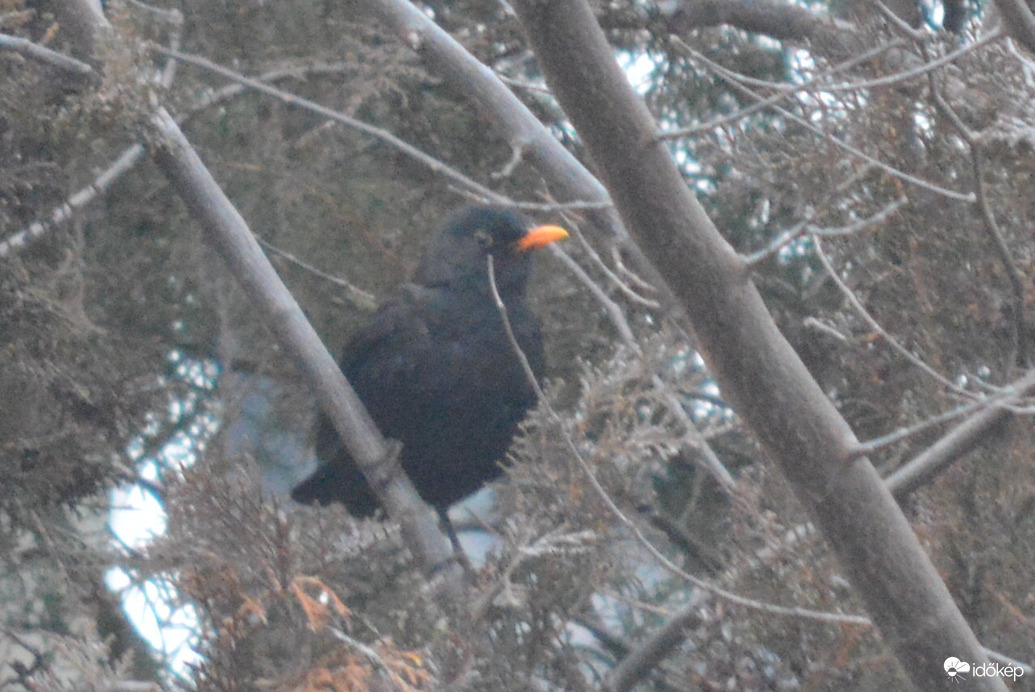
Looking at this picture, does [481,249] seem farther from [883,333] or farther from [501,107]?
[883,333]

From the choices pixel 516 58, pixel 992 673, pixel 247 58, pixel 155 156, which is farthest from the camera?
pixel 516 58

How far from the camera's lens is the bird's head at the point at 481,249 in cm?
349

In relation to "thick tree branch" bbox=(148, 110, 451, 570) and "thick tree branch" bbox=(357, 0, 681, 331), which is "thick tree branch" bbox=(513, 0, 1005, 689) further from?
"thick tree branch" bbox=(148, 110, 451, 570)

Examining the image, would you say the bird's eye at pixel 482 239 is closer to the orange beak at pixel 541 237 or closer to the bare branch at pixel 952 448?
the orange beak at pixel 541 237

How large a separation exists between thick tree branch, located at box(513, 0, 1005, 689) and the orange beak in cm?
166

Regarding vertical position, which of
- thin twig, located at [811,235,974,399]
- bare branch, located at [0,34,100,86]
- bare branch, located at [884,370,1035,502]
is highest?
bare branch, located at [0,34,100,86]

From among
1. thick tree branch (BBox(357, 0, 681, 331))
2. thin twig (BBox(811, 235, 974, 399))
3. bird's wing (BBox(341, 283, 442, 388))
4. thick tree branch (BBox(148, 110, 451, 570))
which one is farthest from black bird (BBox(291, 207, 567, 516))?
thin twig (BBox(811, 235, 974, 399))

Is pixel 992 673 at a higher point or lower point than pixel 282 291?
lower

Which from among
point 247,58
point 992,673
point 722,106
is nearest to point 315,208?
point 247,58

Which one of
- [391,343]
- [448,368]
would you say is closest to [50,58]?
[391,343]

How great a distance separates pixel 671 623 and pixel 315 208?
1.67 m

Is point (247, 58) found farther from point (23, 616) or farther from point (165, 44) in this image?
point (23, 616)

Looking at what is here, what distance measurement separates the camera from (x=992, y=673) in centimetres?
164

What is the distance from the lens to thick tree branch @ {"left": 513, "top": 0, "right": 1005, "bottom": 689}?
65.2 inches
